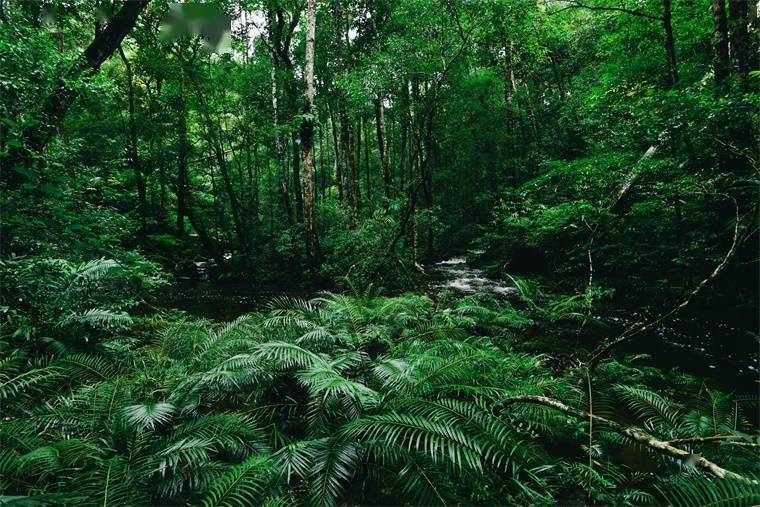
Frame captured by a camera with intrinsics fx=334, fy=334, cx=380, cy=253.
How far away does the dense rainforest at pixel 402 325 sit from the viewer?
2350 mm

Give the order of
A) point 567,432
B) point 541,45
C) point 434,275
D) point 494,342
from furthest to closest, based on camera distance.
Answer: point 541,45 < point 434,275 < point 494,342 < point 567,432

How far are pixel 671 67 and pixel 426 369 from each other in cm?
964

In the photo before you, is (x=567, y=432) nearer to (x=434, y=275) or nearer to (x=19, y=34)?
(x=19, y=34)

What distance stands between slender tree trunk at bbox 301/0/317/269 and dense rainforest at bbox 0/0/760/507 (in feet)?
0.29

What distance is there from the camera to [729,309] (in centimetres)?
611

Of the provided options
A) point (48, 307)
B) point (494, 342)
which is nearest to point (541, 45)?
point (494, 342)

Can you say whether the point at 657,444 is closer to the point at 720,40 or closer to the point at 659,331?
the point at 659,331

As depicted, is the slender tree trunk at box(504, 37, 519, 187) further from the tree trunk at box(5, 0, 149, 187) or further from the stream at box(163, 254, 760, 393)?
the tree trunk at box(5, 0, 149, 187)

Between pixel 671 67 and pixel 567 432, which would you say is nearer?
pixel 567 432

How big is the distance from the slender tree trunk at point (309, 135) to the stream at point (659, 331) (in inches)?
78.0

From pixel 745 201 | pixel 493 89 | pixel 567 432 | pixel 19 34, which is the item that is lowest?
pixel 567 432

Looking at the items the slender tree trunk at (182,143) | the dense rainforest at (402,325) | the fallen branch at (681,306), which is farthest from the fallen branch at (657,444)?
the slender tree trunk at (182,143)

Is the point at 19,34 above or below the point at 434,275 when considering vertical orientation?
above

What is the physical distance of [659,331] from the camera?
6660 millimetres
